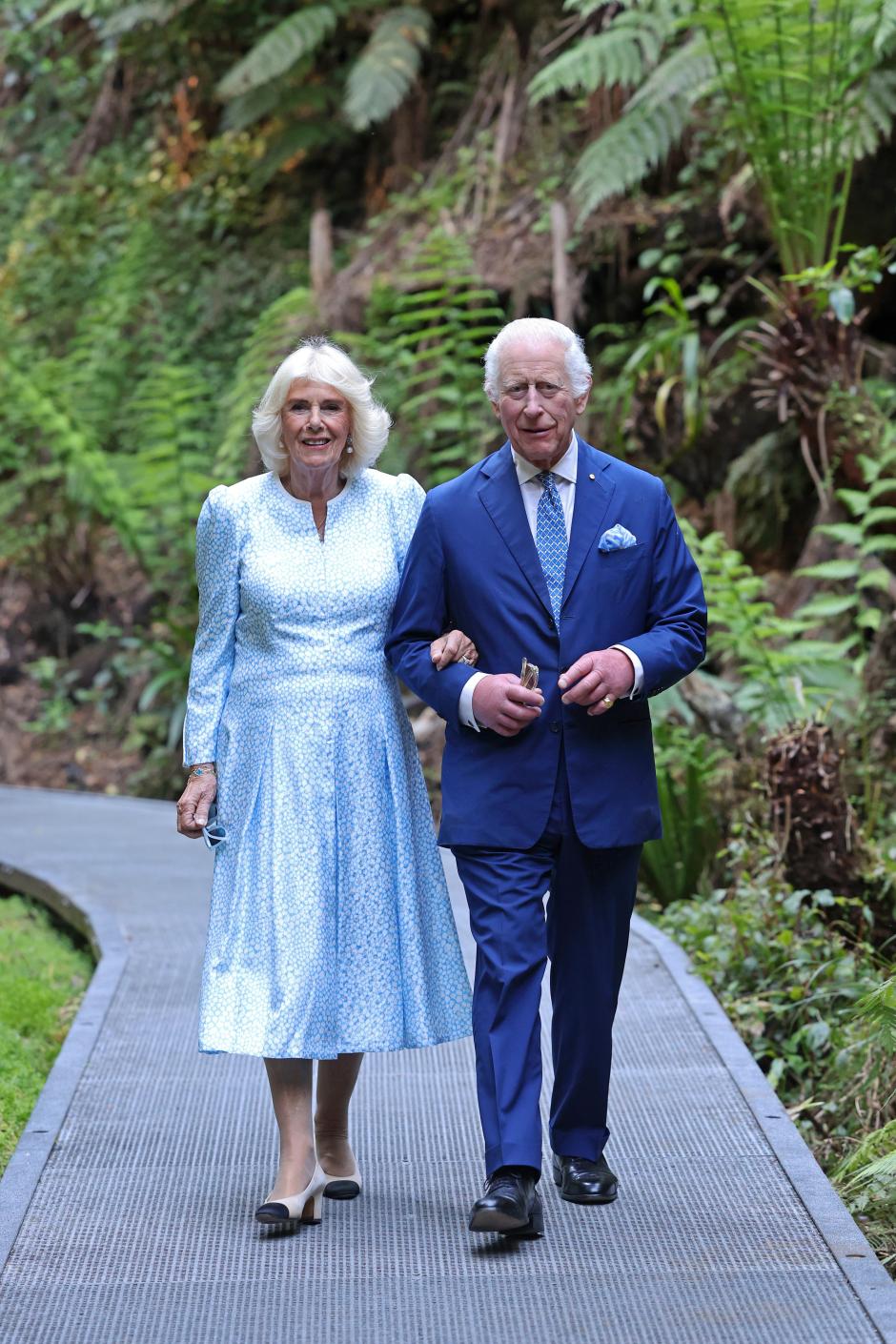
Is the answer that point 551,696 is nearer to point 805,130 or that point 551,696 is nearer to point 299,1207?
point 299,1207

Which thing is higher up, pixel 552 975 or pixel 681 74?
pixel 681 74

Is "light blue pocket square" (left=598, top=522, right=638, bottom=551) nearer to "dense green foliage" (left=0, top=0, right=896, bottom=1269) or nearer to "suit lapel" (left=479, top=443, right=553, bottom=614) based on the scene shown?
"suit lapel" (left=479, top=443, right=553, bottom=614)

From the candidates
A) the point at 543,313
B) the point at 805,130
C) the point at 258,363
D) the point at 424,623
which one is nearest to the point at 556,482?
the point at 424,623

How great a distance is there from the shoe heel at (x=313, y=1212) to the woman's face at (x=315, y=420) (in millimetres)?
1603

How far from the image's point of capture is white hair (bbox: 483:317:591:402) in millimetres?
3855

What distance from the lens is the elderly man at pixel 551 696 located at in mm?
3758

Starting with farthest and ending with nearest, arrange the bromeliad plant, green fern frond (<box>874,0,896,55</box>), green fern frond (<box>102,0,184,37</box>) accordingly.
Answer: green fern frond (<box>102,0,184,37</box>) < the bromeliad plant < green fern frond (<box>874,0,896,55</box>)

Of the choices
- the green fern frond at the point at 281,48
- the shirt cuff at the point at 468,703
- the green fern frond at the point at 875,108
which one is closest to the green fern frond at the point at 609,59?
the green fern frond at the point at 875,108

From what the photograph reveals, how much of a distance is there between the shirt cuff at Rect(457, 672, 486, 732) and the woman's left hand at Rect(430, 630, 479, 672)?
0.20 ft

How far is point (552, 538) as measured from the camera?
395cm

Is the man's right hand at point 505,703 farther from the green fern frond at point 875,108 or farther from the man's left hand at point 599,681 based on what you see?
the green fern frond at point 875,108

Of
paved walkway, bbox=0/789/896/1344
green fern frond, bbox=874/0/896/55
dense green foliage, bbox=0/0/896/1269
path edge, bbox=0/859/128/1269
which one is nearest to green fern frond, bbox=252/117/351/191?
dense green foliage, bbox=0/0/896/1269

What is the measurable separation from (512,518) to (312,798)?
2.48 feet

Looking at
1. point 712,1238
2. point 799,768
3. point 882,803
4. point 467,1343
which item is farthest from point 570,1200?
point 882,803
